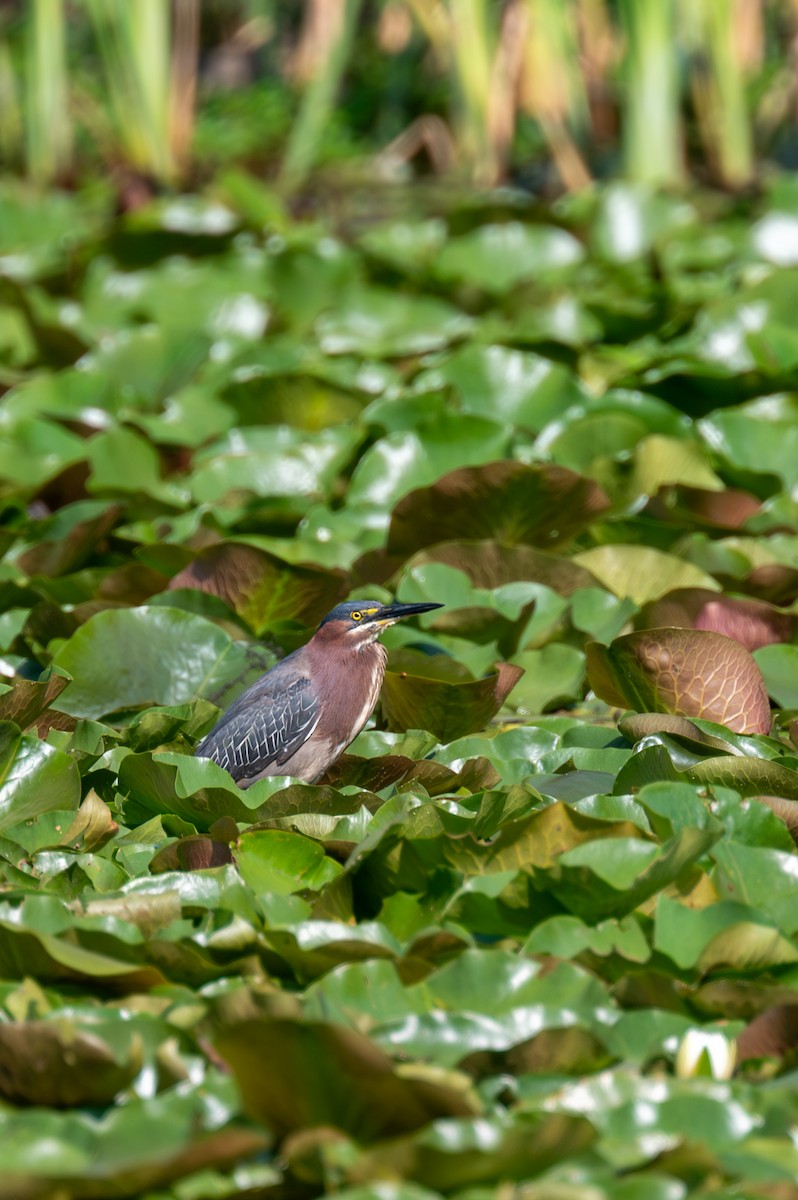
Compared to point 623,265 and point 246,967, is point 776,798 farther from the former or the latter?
point 623,265

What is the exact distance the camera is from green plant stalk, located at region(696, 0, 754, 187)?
802 centimetres

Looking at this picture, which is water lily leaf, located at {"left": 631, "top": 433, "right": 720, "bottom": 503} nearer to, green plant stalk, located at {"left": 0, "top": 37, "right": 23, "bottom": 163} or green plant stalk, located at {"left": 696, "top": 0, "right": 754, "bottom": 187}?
green plant stalk, located at {"left": 696, "top": 0, "right": 754, "bottom": 187}

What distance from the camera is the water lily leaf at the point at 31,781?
10.9 ft

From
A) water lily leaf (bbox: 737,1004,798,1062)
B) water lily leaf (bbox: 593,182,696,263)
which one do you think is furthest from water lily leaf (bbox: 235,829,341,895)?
water lily leaf (bbox: 593,182,696,263)

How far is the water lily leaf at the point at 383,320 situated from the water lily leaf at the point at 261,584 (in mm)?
2211

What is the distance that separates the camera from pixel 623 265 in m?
7.28

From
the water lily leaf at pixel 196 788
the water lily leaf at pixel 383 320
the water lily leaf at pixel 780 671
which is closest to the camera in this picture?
the water lily leaf at pixel 196 788

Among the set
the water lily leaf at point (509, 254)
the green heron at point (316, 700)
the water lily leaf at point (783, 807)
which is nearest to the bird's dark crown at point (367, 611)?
the green heron at point (316, 700)

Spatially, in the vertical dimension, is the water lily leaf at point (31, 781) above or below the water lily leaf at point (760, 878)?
below

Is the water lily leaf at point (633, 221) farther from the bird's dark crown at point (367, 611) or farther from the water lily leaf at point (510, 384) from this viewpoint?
the bird's dark crown at point (367, 611)

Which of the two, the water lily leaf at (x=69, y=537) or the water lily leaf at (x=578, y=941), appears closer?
the water lily leaf at (x=578, y=941)

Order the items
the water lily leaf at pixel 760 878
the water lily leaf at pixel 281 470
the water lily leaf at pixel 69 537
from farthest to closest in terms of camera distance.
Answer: the water lily leaf at pixel 281 470 < the water lily leaf at pixel 69 537 < the water lily leaf at pixel 760 878

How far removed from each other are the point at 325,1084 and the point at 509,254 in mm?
5836

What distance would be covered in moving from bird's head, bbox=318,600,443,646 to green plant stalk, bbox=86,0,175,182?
4.97m
